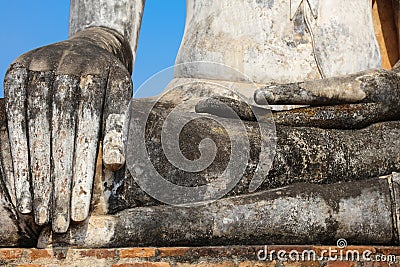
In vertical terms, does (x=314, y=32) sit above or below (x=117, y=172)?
above

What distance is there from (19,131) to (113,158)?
15.2 inches

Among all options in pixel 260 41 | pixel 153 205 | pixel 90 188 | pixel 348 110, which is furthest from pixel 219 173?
pixel 260 41

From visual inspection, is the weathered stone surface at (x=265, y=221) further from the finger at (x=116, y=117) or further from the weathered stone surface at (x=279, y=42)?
the weathered stone surface at (x=279, y=42)

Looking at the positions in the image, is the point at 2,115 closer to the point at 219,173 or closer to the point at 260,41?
the point at 219,173

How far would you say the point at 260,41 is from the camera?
4.53 m

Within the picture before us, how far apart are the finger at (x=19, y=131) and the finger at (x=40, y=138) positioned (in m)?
0.02

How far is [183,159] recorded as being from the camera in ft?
10.8

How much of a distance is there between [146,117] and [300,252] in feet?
2.77

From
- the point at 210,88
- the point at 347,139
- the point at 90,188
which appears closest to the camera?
the point at 90,188

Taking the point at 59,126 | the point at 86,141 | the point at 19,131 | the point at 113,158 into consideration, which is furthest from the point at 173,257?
the point at 19,131

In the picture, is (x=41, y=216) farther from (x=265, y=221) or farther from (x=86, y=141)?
(x=265, y=221)

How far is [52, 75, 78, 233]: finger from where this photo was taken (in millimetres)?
2975

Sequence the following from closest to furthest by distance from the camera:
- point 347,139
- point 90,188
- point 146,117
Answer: point 90,188 < point 146,117 < point 347,139

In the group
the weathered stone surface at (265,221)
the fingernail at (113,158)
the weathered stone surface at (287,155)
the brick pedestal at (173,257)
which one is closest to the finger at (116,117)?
the fingernail at (113,158)
